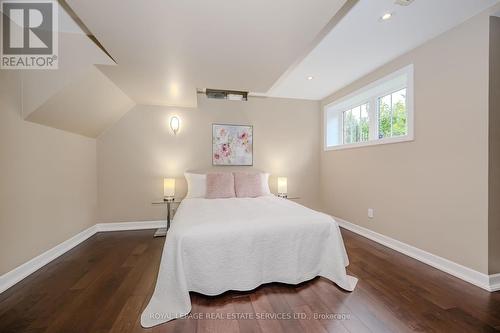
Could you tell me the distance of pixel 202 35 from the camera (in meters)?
1.69

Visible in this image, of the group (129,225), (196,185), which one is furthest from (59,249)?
(196,185)

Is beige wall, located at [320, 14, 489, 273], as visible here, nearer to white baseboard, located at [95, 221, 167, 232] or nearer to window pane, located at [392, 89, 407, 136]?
window pane, located at [392, 89, 407, 136]

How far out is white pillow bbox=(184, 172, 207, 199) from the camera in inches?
131

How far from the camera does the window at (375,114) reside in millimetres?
2580

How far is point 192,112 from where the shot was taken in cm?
373

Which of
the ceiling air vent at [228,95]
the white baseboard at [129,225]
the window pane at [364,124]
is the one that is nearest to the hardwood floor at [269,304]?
the white baseboard at [129,225]

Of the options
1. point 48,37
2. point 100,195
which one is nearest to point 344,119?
point 48,37

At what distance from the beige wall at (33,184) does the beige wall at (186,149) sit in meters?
0.49

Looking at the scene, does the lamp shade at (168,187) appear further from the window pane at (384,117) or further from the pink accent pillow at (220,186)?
the window pane at (384,117)

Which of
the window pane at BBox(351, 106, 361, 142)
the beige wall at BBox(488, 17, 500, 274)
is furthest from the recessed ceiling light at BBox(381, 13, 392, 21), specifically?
the window pane at BBox(351, 106, 361, 142)

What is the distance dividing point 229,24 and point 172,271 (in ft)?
6.17

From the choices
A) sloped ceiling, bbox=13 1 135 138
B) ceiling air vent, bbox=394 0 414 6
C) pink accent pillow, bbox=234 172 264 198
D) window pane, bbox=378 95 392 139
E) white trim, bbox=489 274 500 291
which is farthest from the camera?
pink accent pillow, bbox=234 172 264 198

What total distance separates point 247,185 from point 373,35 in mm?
2402

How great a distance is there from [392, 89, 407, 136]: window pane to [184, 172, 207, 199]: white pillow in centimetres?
281
